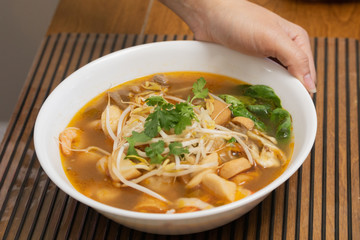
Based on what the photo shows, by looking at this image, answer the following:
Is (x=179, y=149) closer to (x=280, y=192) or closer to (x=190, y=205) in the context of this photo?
(x=190, y=205)

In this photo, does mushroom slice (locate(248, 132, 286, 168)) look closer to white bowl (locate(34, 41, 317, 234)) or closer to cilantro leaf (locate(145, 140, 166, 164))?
white bowl (locate(34, 41, 317, 234))

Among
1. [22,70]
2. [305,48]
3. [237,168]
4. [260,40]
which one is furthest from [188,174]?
[22,70]

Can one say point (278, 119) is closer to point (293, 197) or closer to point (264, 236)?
point (293, 197)

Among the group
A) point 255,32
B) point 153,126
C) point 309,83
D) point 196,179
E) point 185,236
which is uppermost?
point 255,32

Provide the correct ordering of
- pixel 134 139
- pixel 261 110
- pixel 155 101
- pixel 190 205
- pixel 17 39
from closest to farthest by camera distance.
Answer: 1. pixel 190 205
2. pixel 134 139
3. pixel 155 101
4. pixel 261 110
5. pixel 17 39

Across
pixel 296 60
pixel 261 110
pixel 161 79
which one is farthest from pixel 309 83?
pixel 161 79

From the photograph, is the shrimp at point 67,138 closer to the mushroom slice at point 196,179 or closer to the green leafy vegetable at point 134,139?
the green leafy vegetable at point 134,139

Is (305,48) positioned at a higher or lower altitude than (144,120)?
higher
